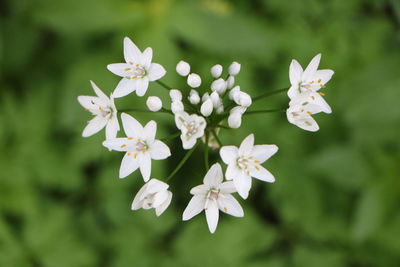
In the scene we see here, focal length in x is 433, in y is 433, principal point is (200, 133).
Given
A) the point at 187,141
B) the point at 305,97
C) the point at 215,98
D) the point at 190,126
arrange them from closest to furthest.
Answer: the point at 187,141 → the point at 190,126 → the point at 305,97 → the point at 215,98

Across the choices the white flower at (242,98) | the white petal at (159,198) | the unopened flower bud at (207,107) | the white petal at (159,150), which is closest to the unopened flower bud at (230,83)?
the white flower at (242,98)

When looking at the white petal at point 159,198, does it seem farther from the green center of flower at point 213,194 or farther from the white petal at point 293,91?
the white petal at point 293,91

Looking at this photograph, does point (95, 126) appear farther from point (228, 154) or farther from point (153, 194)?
point (228, 154)

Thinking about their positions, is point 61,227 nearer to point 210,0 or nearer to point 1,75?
point 1,75

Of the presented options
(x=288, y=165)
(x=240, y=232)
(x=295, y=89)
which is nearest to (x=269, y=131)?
(x=288, y=165)

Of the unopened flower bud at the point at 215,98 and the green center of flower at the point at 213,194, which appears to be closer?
the green center of flower at the point at 213,194

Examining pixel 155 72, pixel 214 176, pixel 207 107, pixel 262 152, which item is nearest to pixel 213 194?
pixel 214 176

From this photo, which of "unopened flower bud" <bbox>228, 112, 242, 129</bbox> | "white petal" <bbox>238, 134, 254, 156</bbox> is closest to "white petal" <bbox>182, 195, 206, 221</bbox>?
"white petal" <bbox>238, 134, 254, 156</bbox>
